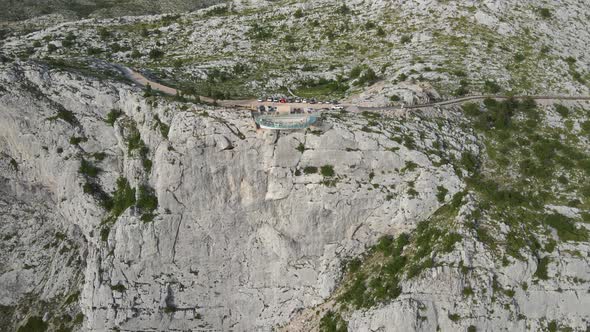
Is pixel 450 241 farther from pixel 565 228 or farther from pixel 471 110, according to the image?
pixel 471 110

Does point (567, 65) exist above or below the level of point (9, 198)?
above

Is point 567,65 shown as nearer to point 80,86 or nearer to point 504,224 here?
point 504,224

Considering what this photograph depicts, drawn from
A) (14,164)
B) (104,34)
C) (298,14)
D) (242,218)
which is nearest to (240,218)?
(242,218)

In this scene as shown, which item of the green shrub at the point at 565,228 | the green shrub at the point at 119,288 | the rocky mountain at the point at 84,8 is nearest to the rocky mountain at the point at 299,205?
the green shrub at the point at 119,288

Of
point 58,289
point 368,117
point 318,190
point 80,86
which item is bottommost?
point 58,289

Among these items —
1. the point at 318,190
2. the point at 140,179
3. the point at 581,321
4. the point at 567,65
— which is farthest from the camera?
the point at 567,65

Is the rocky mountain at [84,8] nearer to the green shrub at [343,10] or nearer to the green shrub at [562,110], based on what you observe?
the green shrub at [343,10]

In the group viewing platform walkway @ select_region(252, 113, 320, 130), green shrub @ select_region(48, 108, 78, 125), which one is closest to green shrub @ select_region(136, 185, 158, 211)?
green shrub @ select_region(48, 108, 78, 125)

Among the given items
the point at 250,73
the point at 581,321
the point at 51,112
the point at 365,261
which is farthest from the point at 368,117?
the point at 51,112
